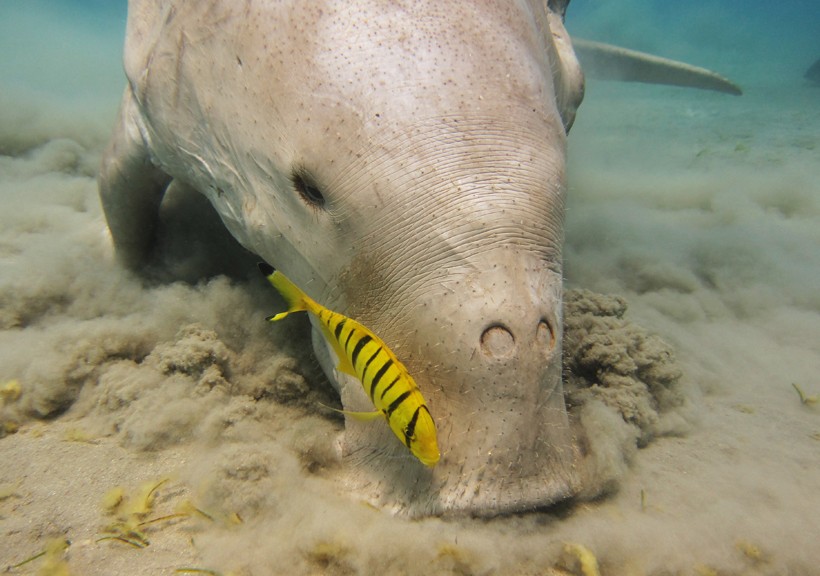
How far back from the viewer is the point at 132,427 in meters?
2.37

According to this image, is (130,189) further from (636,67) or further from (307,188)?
(636,67)

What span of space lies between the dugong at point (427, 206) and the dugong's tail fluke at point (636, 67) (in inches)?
361

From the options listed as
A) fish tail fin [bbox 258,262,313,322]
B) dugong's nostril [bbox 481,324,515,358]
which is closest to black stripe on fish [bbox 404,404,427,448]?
dugong's nostril [bbox 481,324,515,358]

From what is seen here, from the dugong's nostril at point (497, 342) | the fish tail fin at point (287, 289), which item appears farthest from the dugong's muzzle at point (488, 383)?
the fish tail fin at point (287, 289)

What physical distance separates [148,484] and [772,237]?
687cm

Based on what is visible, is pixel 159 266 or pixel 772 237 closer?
pixel 159 266

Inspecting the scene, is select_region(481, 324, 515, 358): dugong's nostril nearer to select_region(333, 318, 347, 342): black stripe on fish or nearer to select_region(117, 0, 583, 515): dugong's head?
select_region(117, 0, 583, 515): dugong's head

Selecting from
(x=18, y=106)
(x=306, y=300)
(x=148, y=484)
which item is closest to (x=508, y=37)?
(x=306, y=300)

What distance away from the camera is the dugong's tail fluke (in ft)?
33.4

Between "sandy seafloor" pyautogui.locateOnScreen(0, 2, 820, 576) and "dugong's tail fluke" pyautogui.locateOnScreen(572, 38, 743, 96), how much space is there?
210 inches

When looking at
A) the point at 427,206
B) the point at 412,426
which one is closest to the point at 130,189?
the point at 427,206

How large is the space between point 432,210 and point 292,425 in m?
1.32

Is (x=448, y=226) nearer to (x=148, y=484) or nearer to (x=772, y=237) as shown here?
(x=148, y=484)

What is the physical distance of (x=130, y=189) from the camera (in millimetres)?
3910
